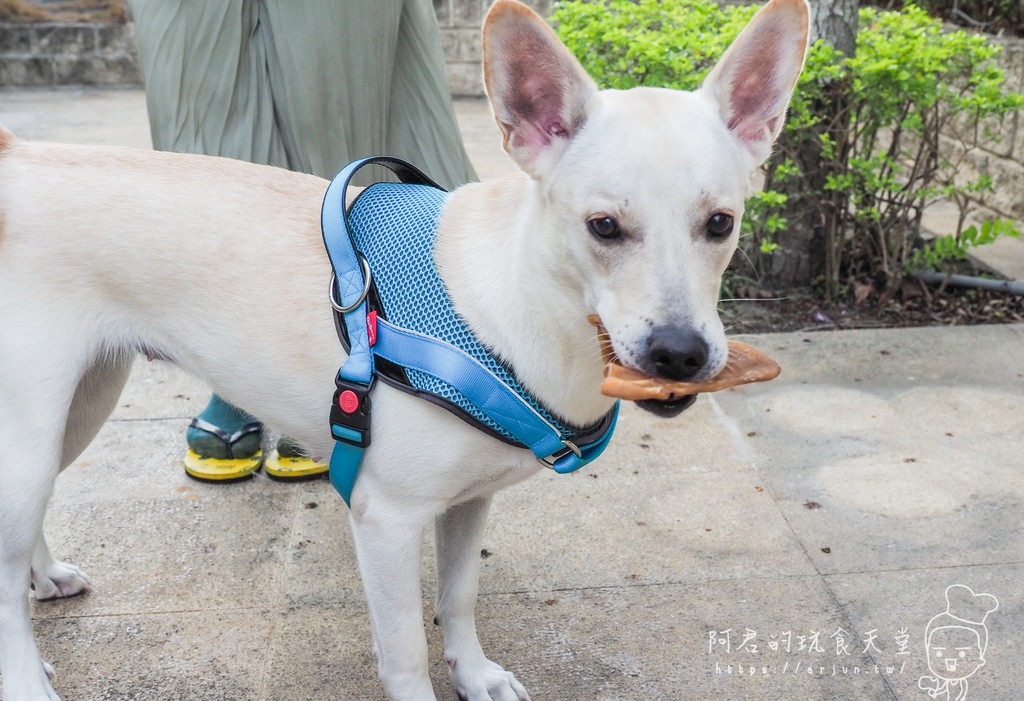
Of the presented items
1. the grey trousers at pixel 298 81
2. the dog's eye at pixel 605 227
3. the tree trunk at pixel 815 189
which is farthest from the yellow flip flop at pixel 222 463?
the tree trunk at pixel 815 189

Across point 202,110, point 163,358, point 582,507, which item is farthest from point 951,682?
point 202,110

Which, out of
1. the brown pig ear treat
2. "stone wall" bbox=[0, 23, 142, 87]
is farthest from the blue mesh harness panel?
"stone wall" bbox=[0, 23, 142, 87]

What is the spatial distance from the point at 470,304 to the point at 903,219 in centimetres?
383

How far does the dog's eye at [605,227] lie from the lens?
189 cm

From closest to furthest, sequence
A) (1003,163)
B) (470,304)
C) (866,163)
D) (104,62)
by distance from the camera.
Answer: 1. (470,304)
2. (866,163)
3. (1003,163)
4. (104,62)

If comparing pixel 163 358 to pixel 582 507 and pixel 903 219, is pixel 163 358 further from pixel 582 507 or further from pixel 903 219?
pixel 903 219

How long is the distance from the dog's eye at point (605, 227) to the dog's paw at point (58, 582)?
78.5 inches

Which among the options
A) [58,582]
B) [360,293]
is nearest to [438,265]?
[360,293]

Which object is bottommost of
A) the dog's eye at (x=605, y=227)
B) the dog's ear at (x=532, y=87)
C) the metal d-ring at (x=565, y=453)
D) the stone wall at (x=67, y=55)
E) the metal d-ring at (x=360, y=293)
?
the stone wall at (x=67, y=55)

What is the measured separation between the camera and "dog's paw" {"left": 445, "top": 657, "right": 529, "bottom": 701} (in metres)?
2.49

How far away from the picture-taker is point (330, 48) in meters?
2.91

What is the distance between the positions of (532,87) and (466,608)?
1.34 meters

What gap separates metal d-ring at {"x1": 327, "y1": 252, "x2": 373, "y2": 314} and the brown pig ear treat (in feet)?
1.68

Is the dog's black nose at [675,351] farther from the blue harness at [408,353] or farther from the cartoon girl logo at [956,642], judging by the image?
the cartoon girl logo at [956,642]
